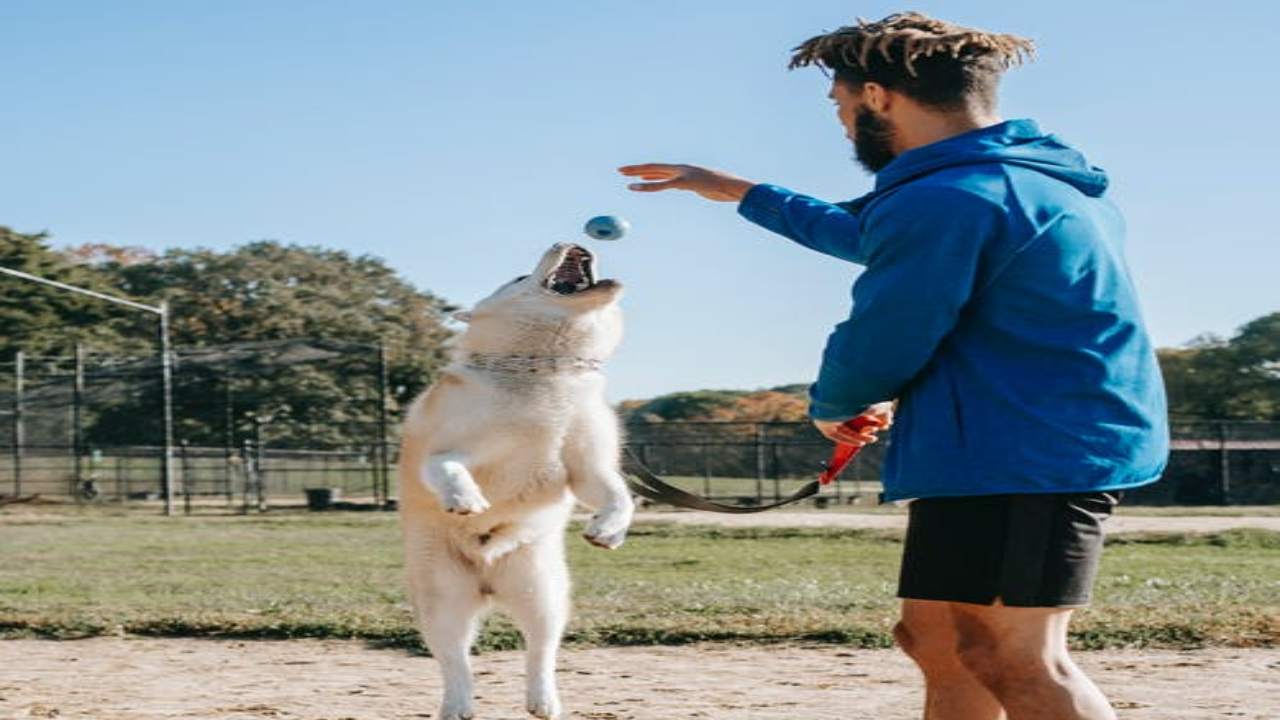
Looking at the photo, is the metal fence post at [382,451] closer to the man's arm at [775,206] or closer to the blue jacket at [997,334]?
the man's arm at [775,206]

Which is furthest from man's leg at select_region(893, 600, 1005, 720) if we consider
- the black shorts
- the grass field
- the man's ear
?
the grass field

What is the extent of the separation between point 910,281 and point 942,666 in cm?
104

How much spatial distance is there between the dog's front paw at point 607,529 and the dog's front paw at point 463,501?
1.09 feet

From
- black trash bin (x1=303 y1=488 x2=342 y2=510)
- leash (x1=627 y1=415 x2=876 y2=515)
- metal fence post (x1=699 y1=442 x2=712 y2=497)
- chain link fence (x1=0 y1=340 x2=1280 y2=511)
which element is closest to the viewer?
leash (x1=627 y1=415 x2=876 y2=515)

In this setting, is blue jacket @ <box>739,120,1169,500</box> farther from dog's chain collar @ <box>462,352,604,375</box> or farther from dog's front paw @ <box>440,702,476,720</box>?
dog's front paw @ <box>440,702,476,720</box>

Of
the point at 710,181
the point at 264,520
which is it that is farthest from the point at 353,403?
the point at 710,181

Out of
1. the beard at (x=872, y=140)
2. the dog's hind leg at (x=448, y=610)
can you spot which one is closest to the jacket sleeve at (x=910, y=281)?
the beard at (x=872, y=140)

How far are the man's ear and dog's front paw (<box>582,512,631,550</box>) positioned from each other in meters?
1.62

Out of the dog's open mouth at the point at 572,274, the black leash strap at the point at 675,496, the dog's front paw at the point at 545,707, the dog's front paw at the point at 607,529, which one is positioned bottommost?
the dog's front paw at the point at 545,707

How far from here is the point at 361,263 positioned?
50.9 metres

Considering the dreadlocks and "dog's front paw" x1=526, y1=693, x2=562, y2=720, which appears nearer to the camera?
the dreadlocks

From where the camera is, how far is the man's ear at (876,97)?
12.7 feet

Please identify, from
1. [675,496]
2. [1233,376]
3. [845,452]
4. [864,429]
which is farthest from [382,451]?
[864,429]

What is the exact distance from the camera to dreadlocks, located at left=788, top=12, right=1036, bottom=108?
374 centimetres
